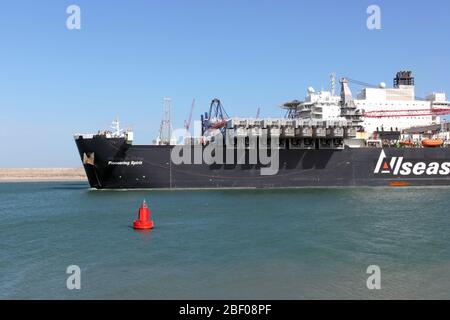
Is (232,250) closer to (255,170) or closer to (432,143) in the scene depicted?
(255,170)

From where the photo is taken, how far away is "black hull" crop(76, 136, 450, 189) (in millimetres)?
39469

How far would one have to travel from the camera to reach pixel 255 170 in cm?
4119

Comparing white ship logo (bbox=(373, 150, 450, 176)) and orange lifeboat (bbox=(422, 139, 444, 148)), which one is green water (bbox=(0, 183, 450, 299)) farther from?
orange lifeboat (bbox=(422, 139, 444, 148))

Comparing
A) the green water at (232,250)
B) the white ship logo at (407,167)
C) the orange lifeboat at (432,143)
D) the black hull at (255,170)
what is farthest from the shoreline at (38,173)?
the green water at (232,250)

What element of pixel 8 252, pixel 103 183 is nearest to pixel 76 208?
pixel 103 183

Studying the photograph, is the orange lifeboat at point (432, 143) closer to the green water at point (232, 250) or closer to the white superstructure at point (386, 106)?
the white superstructure at point (386, 106)

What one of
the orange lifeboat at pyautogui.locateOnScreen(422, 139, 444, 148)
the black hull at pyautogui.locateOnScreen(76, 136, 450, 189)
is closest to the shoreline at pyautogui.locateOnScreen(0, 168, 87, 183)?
the black hull at pyautogui.locateOnScreen(76, 136, 450, 189)

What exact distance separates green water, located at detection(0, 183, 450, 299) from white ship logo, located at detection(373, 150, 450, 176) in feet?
38.4

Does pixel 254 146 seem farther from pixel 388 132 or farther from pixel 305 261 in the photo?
pixel 305 261

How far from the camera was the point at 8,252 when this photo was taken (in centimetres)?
1730

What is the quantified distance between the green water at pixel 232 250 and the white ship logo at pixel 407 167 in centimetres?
1170

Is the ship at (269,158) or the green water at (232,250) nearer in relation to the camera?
the green water at (232,250)

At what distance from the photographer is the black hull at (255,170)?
1554 inches

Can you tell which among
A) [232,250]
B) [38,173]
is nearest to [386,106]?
[232,250]
